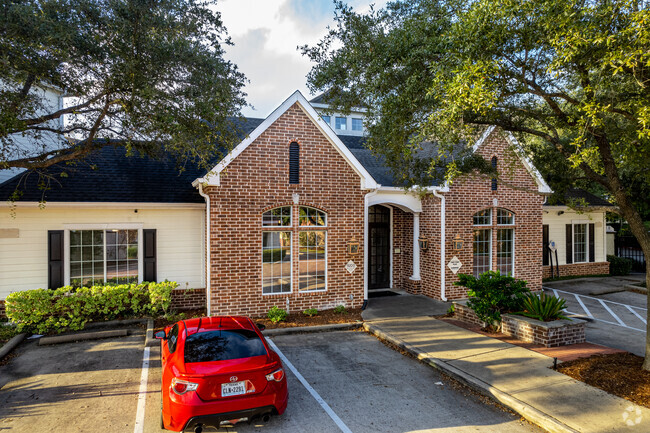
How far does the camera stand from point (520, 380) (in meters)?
6.86

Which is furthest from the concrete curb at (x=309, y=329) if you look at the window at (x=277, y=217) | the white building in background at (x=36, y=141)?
the white building in background at (x=36, y=141)

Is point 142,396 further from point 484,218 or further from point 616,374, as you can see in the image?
point 484,218

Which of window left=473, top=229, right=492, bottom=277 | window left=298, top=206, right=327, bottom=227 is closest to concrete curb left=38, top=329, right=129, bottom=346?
window left=298, top=206, right=327, bottom=227

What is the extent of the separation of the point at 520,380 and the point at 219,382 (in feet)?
17.6

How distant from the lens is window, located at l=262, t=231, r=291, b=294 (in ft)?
36.7

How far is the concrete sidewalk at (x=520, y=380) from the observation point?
18.1ft

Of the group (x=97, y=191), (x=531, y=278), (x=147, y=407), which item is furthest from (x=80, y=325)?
(x=531, y=278)

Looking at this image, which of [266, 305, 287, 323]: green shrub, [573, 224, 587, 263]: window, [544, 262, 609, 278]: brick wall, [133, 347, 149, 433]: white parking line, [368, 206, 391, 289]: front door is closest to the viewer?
[133, 347, 149, 433]: white parking line

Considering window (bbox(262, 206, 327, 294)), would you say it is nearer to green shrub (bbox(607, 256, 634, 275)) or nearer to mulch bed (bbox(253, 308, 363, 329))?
mulch bed (bbox(253, 308, 363, 329))

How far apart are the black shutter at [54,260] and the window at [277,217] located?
19.0ft

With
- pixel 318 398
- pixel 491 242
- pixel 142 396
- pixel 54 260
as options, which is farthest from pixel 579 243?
pixel 54 260

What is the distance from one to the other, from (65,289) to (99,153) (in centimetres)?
508

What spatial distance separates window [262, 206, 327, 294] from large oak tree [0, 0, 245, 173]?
3.06 meters

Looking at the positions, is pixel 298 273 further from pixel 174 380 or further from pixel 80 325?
pixel 174 380
